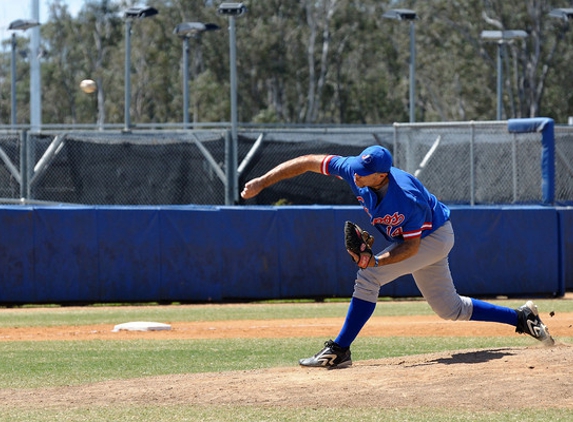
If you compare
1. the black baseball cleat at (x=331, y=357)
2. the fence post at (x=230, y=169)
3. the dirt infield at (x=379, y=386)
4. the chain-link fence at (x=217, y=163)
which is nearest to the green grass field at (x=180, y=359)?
the dirt infield at (x=379, y=386)

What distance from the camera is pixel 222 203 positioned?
18.2 m

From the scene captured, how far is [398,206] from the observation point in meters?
6.50

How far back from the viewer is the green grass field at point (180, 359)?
5.53 m

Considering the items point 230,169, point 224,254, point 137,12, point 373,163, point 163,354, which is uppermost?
point 137,12

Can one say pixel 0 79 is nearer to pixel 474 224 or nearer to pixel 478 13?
pixel 478 13

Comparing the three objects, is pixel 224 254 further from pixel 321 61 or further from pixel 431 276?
pixel 321 61

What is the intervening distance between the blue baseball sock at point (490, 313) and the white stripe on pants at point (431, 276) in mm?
57

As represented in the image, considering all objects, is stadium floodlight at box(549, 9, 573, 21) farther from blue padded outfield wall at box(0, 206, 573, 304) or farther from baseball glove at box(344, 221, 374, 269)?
baseball glove at box(344, 221, 374, 269)

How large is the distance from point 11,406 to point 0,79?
66.7 meters

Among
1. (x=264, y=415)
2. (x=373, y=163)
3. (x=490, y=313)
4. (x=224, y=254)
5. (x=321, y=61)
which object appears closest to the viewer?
(x=264, y=415)

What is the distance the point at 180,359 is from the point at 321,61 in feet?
157

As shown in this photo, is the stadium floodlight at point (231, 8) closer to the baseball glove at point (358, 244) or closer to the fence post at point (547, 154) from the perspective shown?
the fence post at point (547, 154)

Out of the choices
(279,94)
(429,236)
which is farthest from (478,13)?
(429,236)

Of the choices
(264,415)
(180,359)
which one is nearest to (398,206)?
(264,415)
